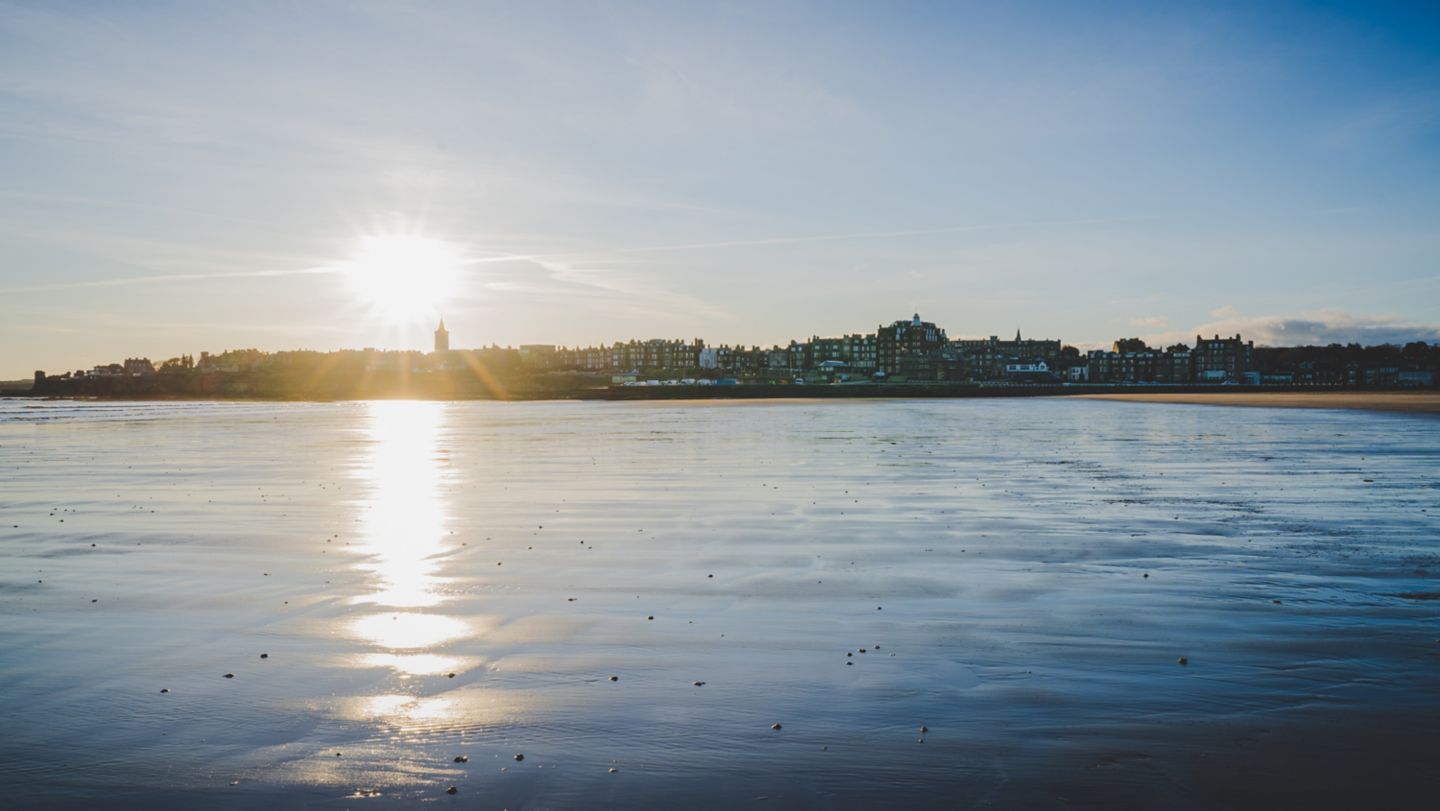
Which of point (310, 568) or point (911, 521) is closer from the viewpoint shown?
point (310, 568)

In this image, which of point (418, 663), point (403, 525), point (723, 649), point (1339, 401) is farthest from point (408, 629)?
point (1339, 401)

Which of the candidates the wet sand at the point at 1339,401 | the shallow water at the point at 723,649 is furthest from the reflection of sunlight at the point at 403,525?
the wet sand at the point at 1339,401

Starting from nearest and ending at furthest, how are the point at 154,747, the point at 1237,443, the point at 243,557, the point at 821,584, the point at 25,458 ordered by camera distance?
the point at 154,747, the point at 821,584, the point at 243,557, the point at 25,458, the point at 1237,443

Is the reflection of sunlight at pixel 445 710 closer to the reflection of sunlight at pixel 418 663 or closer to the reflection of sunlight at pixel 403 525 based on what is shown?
the reflection of sunlight at pixel 418 663

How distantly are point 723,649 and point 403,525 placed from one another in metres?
10.2

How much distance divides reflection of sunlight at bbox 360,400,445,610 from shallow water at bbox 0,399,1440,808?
4.4 inches

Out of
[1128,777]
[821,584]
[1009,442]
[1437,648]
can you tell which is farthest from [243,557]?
[1009,442]

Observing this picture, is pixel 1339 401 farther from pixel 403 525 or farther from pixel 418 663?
pixel 418 663

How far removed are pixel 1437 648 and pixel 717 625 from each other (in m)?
6.82

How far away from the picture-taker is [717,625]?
32.7ft

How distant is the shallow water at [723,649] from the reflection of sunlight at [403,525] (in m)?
0.11

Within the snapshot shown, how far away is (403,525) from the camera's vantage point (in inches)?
683

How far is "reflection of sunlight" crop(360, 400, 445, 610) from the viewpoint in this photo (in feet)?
38.9

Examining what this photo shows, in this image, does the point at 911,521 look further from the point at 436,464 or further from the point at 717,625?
the point at 436,464
